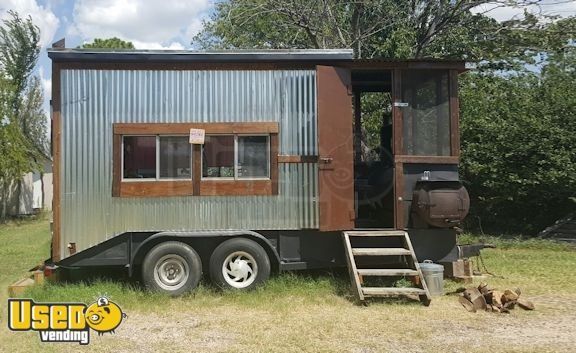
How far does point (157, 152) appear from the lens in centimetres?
738

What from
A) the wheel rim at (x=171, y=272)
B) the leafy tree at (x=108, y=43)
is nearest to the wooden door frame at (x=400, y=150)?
the wheel rim at (x=171, y=272)

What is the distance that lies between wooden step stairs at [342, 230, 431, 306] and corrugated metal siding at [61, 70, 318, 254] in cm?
71

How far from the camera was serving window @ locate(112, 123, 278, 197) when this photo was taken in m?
7.30

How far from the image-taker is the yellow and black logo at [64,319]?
539cm

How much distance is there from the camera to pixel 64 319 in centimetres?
552

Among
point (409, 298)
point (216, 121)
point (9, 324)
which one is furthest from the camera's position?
point (216, 121)

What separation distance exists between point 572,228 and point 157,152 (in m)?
9.99

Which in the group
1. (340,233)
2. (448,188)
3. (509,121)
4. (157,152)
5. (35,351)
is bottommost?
(35,351)

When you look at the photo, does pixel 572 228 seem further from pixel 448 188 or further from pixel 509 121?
pixel 448 188

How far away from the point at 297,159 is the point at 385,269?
6.31 feet

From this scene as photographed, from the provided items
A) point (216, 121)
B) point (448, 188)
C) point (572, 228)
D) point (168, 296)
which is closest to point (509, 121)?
point (572, 228)

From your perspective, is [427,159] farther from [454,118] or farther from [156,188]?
[156,188]

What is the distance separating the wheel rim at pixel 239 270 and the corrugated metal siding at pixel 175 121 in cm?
43

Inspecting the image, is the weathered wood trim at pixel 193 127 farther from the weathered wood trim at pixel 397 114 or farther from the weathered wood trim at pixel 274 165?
the weathered wood trim at pixel 397 114
